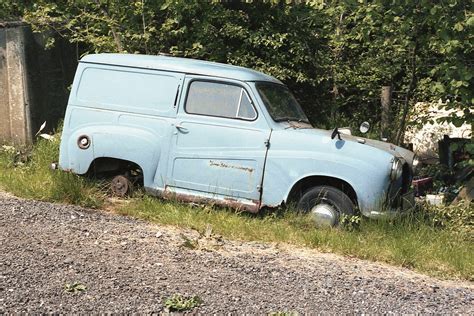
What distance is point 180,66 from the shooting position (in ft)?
24.4

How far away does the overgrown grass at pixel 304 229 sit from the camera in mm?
5984

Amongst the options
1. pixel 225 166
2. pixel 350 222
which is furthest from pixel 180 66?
pixel 350 222

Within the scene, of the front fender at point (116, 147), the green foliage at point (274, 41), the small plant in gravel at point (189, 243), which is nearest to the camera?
the small plant in gravel at point (189, 243)

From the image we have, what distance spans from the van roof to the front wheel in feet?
5.24

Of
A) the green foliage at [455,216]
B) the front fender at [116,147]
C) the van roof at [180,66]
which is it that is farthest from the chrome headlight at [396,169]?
the front fender at [116,147]

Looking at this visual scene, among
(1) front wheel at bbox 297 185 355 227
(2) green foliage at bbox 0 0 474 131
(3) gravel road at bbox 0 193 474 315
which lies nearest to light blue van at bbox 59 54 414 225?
(1) front wheel at bbox 297 185 355 227

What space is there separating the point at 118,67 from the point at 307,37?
164 inches

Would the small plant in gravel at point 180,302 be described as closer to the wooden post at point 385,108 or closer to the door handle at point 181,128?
the door handle at point 181,128

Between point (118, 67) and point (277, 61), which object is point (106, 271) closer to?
point (118, 67)

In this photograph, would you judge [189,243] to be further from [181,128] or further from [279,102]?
[279,102]

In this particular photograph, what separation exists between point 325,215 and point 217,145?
1.49m

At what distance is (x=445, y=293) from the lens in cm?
508

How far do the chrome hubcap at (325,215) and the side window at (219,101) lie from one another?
130cm

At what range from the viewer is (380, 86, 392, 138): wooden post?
10141mm
